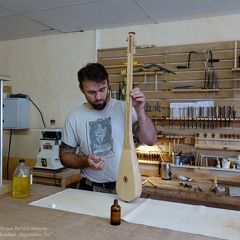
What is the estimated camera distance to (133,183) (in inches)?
53.8

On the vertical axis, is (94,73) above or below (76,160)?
above

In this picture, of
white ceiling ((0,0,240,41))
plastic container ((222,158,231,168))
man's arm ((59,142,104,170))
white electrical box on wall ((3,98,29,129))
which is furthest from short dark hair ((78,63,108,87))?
white electrical box on wall ((3,98,29,129))

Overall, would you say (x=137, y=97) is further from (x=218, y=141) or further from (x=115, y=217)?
(x=218, y=141)

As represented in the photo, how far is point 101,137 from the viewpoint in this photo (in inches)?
72.7

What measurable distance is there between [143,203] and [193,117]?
5.71 ft

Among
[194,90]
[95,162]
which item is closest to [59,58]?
[194,90]

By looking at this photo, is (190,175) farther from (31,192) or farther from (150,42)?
(31,192)

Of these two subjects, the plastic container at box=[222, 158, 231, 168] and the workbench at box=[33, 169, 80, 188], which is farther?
the workbench at box=[33, 169, 80, 188]

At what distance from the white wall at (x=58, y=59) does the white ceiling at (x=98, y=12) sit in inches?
4.4

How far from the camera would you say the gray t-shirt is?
5.87ft

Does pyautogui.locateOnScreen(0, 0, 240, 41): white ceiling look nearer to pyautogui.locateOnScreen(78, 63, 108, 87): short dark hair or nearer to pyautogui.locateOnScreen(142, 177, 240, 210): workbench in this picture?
pyautogui.locateOnScreen(78, 63, 108, 87): short dark hair

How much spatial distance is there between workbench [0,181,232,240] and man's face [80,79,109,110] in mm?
785

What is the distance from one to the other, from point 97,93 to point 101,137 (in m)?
0.29

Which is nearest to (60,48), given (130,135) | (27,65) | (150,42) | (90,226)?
(27,65)
